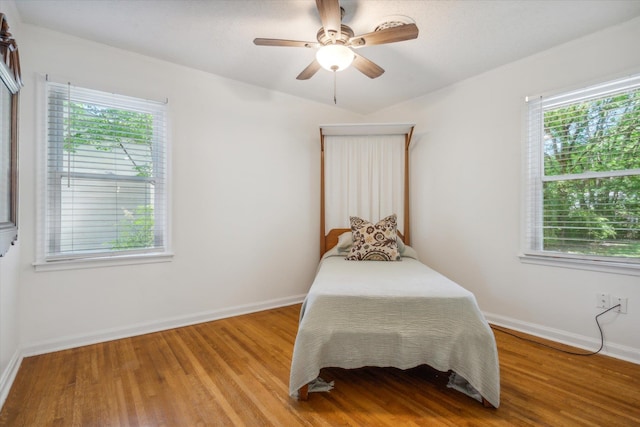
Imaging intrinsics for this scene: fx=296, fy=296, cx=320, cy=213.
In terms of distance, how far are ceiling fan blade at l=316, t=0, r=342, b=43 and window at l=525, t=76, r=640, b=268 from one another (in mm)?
1989

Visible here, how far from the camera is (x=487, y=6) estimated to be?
196 cm

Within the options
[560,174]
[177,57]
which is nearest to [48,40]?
[177,57]

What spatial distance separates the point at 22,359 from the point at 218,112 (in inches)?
98.4

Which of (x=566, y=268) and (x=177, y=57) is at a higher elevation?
(x=177, y=57)

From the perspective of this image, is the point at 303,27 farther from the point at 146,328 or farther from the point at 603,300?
the point at 603,300

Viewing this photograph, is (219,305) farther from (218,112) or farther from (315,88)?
(315,88)

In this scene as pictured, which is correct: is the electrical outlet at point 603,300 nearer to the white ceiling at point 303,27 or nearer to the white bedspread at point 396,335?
the white bedspread at point 396,335

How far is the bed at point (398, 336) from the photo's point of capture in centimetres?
162

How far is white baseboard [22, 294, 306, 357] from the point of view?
221cm

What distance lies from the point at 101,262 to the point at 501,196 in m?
3.59

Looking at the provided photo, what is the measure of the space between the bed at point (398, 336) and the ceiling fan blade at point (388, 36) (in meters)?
1.58

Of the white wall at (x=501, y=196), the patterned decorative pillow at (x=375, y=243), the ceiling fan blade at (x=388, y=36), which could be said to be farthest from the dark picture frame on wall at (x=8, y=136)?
the white wall at (x=501, y=196)

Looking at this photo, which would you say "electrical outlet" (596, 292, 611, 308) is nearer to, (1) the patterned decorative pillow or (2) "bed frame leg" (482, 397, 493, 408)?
(2) "bed frame leg" (482, 397, 493, 408)

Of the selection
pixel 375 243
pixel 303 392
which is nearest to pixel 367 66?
pixel 375 243
